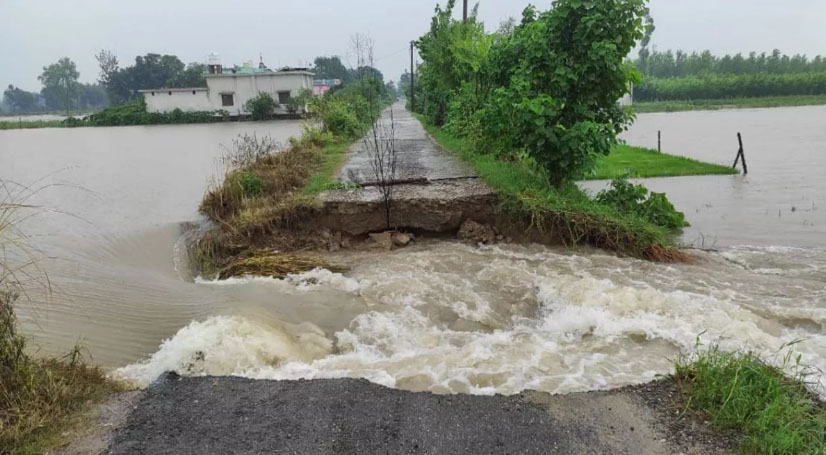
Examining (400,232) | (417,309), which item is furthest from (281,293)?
(400,232)

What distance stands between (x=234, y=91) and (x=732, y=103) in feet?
167

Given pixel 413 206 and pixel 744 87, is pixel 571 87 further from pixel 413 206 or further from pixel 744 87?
pixel 744 87

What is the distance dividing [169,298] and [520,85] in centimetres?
535

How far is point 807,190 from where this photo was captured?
1154cm

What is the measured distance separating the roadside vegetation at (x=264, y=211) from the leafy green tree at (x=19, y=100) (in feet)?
381

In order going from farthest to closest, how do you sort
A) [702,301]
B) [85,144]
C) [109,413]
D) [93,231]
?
[85,144], [93,231], [702,301], [109,413]

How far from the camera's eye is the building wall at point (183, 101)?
46688 millimetres

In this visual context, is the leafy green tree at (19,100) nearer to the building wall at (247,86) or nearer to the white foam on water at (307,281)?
the building wall at (247,86)

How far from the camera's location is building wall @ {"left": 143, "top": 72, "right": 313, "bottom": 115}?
46.1m

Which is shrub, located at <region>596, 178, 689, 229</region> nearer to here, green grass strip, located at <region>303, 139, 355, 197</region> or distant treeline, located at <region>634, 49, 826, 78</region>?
green grass strip, located at <region>303, 139, 355, 197</region>

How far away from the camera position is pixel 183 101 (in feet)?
154

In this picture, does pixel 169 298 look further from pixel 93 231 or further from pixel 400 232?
pixel 93 231

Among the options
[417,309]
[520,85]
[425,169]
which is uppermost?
[520,85]

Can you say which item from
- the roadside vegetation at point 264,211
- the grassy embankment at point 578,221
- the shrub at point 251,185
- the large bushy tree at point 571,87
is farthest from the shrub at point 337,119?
the grassy embankment at point 578,221
